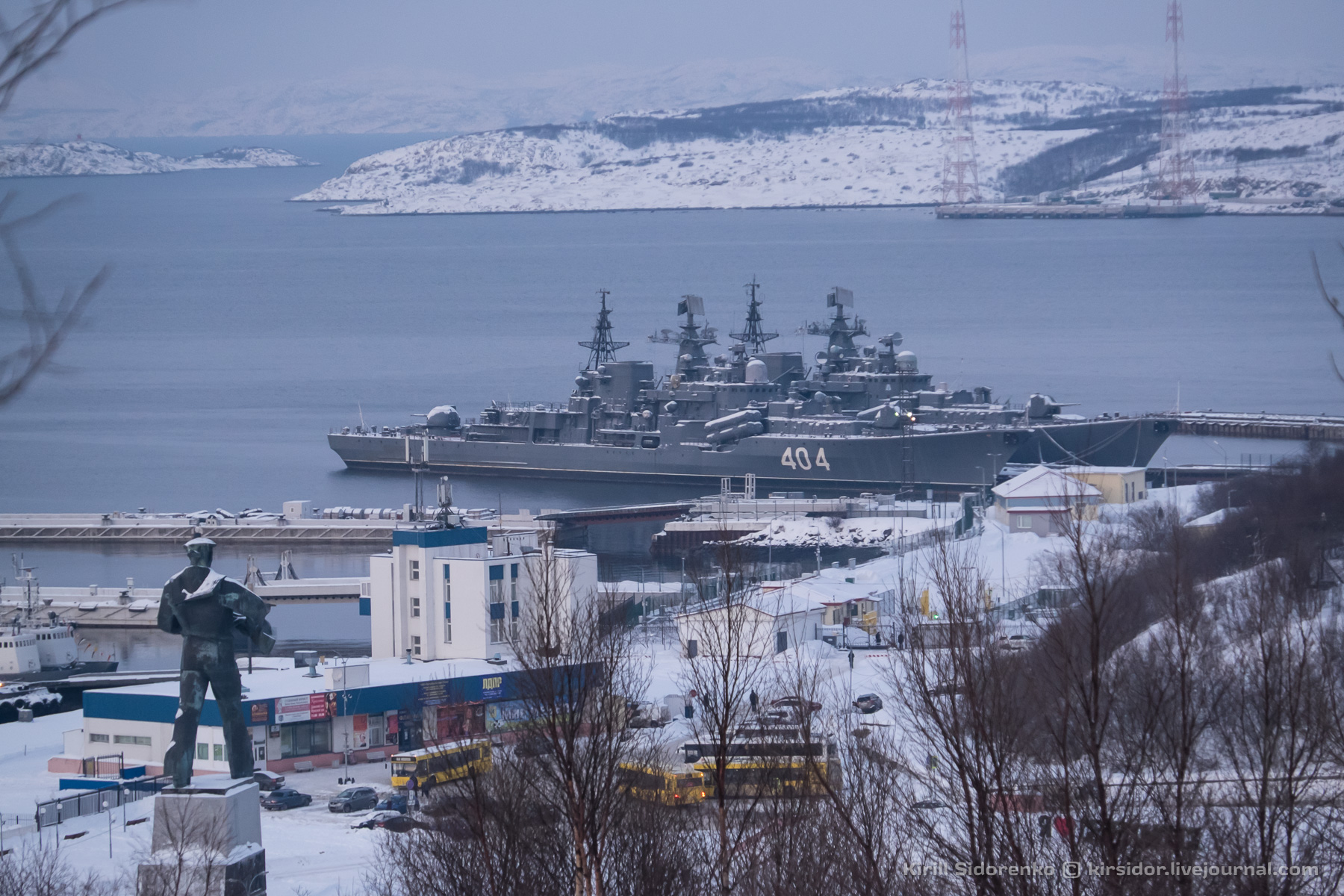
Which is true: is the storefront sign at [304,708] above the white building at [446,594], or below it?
below

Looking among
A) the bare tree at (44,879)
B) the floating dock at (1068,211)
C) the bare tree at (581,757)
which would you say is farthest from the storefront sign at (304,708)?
the floating dock at (1068,211)

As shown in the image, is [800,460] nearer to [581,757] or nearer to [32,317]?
[581,757]

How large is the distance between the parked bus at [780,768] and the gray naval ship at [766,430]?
28.9 m

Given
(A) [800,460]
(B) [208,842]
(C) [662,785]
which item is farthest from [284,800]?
(A) [800,460]

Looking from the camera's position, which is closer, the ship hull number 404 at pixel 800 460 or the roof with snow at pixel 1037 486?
the roof with snow at pixel 1037 486

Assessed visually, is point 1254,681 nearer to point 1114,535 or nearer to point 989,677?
point 989,677

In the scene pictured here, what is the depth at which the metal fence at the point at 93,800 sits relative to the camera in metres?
Answer: 12.0

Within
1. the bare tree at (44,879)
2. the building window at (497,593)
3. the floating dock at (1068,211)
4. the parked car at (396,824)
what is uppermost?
the floating dock at (1068,211)

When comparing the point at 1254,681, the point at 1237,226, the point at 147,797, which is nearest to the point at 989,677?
the point at 1254,681

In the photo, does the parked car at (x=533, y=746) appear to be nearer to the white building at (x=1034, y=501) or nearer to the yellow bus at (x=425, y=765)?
the yellow bus at (x=425, y=765)

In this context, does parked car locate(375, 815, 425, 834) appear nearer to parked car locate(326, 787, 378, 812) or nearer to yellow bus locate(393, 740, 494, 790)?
yellow bus locate(393, 740, 494, 790)

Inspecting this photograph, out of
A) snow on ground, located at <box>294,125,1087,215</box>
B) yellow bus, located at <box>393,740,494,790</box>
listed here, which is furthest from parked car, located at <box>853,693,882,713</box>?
snow on ground, located at <box>294,125,1087,215</box>

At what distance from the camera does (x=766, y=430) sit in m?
42.1

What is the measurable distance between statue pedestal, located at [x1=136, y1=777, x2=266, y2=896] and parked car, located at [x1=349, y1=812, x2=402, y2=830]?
10.7 ft
